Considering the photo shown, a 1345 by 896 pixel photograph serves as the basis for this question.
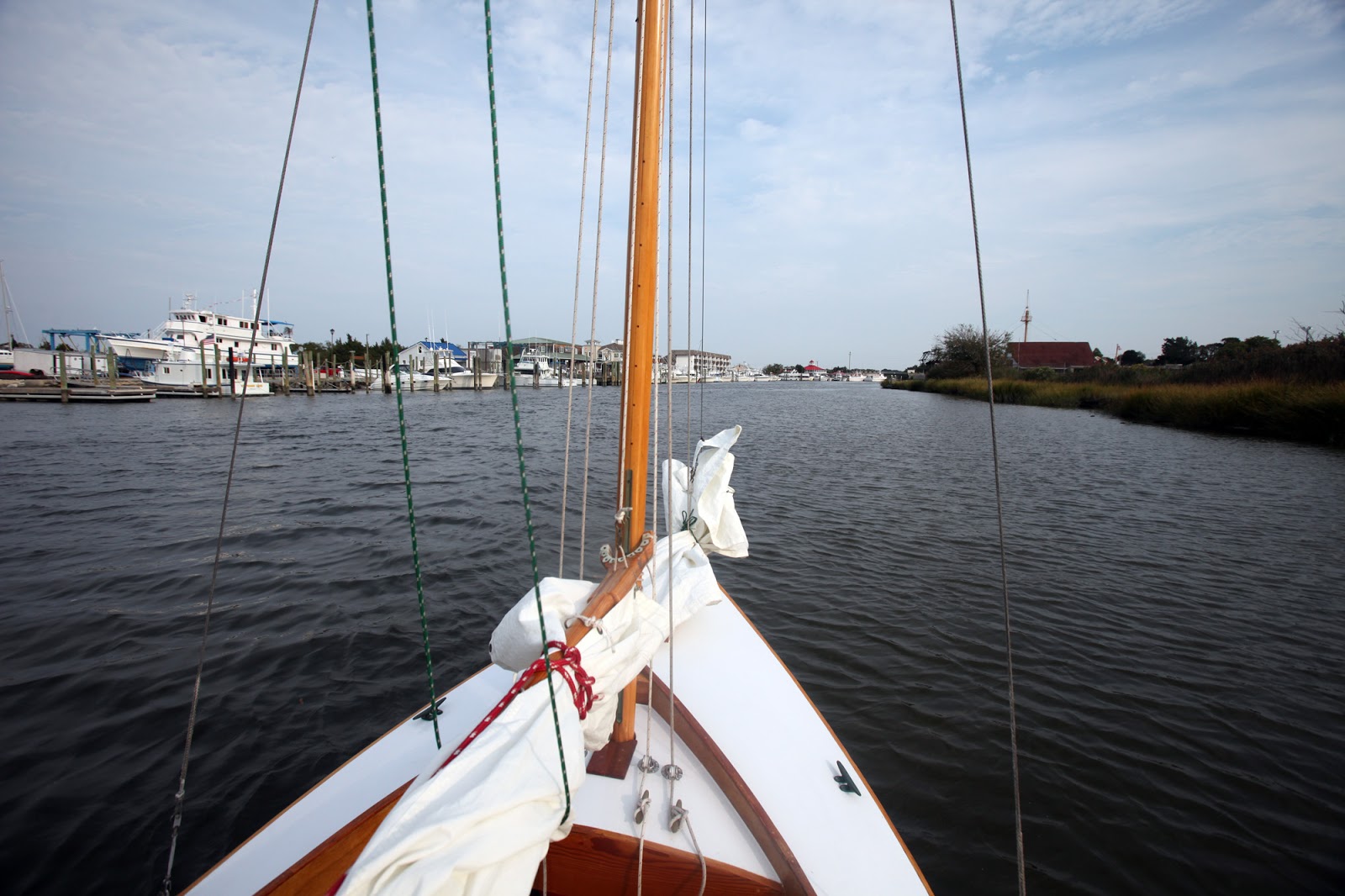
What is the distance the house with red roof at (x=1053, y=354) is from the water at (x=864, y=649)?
187ft

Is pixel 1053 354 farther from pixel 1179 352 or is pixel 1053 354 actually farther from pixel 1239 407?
pixel 1239 407

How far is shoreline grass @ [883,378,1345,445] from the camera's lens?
58.0 feet

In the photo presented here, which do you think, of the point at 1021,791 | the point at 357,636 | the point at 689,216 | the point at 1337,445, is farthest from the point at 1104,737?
the point at 1337,445

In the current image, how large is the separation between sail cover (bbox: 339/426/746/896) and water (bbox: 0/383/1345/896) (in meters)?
2.60

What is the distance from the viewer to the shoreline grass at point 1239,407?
58.0ft

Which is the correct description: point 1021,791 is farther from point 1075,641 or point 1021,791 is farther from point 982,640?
point 1075,641

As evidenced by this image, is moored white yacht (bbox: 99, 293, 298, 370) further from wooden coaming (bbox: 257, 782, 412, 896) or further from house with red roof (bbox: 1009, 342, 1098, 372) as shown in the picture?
house with red roof (bbox: 1009, 342, 1098, 372)

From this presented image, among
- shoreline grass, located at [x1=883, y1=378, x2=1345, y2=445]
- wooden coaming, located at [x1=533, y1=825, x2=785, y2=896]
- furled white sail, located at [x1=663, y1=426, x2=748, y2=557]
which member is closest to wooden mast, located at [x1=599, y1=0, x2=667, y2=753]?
wooden coaming, located at [x1=533, y1=825, x2=785, y2=896]

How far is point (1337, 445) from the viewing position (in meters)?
17.0

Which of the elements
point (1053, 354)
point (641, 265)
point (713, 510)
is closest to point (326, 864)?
point (641, 265)

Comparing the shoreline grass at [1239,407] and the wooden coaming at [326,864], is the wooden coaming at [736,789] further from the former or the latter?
the shoreline grass at [1239,407]

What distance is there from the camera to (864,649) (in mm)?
5777

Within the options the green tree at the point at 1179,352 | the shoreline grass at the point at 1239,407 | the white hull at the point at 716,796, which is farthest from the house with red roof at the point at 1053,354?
the white hull at the point at 716,796

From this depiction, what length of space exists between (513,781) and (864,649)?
16.0 ft
